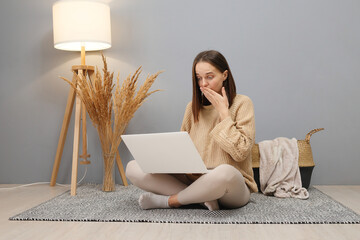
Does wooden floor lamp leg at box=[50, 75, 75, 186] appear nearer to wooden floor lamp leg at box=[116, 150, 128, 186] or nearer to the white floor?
wooden floor lamp leg at box=[116, 150, 128, 186]

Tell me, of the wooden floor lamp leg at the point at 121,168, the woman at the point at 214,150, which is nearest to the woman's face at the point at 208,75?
the woman at the point at 214,150

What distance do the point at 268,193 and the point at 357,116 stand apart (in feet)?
3.09

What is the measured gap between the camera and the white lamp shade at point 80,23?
9.27 feet

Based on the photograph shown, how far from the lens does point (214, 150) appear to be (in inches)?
85.1

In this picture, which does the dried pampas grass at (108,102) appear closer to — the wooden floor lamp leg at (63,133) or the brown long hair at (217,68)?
the wooden floor lamp leg at (63,133)

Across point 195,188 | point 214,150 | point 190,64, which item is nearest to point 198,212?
point 195,188

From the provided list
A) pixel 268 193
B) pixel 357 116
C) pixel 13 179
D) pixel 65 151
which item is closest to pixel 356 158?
pixel 357 116

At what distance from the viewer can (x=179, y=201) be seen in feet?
6.64

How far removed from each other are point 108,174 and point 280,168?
1091 millimetres

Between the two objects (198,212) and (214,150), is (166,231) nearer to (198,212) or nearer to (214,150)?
(198,212)

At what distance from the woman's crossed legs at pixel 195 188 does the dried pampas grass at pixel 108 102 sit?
67 centimetres

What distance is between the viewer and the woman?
6.31 feet

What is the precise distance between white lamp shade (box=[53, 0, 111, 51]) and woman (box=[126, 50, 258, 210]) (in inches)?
37.5

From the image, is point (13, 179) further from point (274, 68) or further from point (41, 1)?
point (274, 68)
